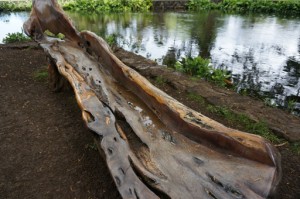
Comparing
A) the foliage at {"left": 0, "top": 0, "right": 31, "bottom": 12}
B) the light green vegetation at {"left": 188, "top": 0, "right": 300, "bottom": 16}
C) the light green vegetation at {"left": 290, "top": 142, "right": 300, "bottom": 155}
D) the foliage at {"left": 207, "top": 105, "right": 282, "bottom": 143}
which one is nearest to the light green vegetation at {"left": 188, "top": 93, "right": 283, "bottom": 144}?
the foliage at {"left": 207, "top": 105, "right": 282, "bottom": 143}

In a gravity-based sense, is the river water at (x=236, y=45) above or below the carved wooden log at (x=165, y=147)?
below

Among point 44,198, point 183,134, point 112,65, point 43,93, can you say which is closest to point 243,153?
point 183,134

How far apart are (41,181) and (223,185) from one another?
1.56 meters

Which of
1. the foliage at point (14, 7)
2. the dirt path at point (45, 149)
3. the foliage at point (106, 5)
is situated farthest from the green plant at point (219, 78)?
the foliage at point (14, 7)

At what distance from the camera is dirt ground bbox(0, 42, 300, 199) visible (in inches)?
93.5

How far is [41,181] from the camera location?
8.05 ft

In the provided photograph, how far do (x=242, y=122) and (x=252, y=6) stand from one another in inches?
645

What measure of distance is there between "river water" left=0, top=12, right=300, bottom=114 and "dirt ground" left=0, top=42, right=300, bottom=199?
2.41 metres

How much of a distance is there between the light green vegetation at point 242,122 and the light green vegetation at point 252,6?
49.8 ft

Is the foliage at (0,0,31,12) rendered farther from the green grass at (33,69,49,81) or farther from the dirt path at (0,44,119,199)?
the dirt path at (0,44,119,199)

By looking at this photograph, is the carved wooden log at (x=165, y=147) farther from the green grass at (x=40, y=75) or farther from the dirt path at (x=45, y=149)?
the green grass at (x=40, y=75)

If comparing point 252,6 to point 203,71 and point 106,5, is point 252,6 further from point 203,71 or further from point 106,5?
point 203,71

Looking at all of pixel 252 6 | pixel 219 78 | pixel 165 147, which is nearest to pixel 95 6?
pixel 252 6

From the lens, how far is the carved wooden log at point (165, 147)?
176 cm
